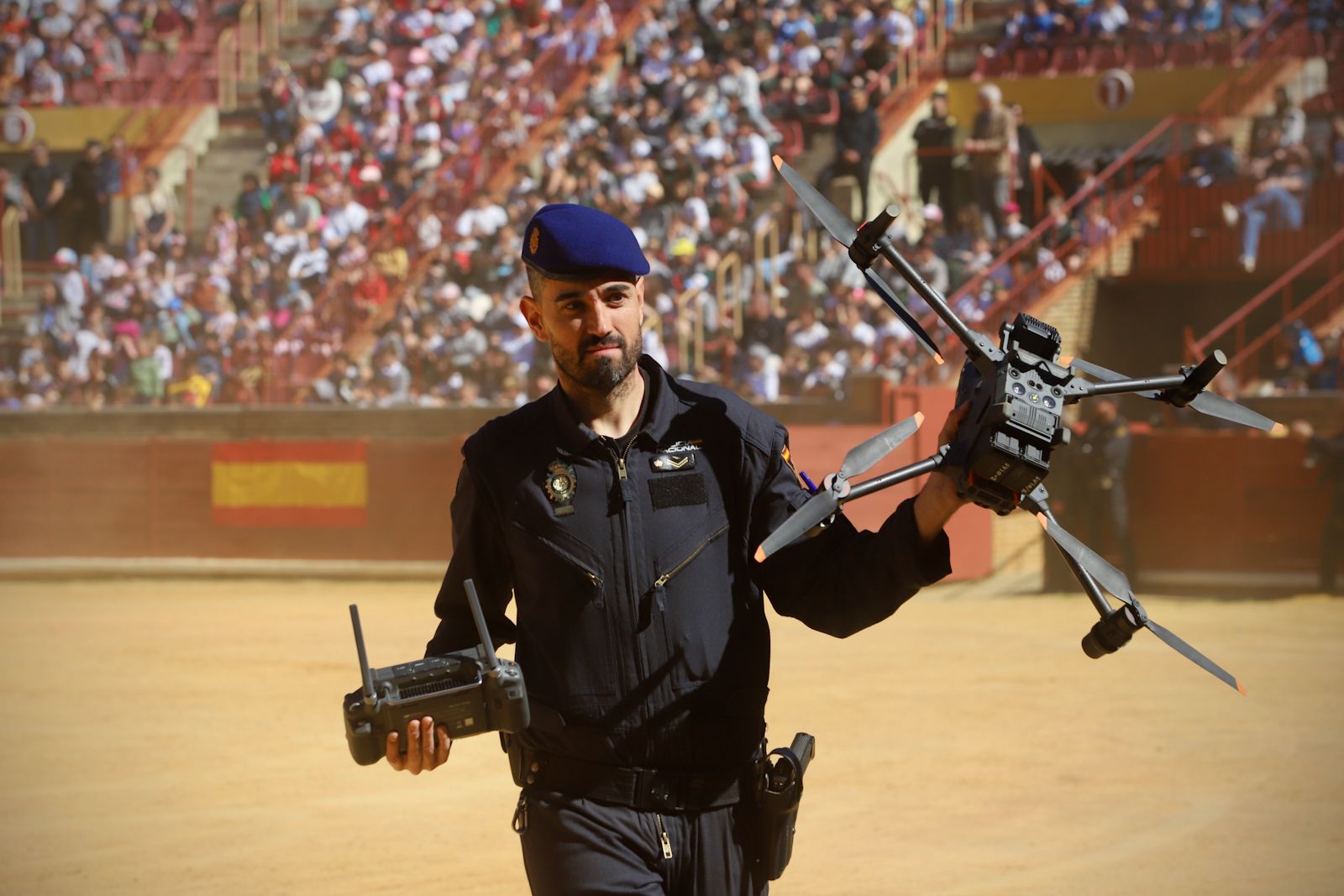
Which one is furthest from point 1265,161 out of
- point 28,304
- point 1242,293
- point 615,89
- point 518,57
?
point 28,304

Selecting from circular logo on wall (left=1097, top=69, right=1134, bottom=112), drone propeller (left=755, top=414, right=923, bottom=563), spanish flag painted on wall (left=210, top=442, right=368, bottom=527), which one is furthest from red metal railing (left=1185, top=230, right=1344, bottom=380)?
drone propeller (left=755, top=414, right=923, bottom=563)

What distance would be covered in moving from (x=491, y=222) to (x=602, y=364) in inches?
730

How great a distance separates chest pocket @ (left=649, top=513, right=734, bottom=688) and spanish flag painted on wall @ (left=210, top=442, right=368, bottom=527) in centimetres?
1548

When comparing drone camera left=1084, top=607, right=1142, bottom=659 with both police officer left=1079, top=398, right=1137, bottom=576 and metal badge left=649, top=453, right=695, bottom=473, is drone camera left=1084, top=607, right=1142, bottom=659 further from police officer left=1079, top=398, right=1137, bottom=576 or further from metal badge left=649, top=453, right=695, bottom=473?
police officer left=1079, top=398, right=1137, bottom=576

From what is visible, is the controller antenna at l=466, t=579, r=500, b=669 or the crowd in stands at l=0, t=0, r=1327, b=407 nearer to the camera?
the controller antenna at l=466, t=579, r=500, b=669

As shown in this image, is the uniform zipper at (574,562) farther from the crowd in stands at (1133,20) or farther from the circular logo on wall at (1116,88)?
the circular logo on wall at (1116,88)

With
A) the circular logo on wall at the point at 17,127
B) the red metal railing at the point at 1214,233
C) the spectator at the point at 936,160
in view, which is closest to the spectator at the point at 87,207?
the circular logo on wall at the point at 17,127

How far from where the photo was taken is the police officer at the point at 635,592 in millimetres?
2834

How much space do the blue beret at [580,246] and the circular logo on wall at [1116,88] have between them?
1921 centimetres

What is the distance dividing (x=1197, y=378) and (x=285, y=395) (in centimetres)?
1766

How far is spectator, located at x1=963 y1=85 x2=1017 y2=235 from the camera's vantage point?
1880cm

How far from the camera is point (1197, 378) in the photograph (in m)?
2.65

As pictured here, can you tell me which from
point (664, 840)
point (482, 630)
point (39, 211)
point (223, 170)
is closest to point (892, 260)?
point (482, 630)

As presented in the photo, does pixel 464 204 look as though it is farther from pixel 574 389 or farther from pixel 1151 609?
pixel 574 389
